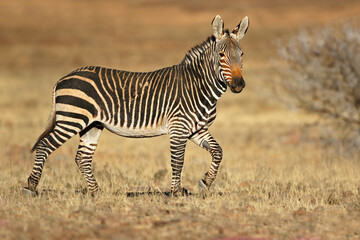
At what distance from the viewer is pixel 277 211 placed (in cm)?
729

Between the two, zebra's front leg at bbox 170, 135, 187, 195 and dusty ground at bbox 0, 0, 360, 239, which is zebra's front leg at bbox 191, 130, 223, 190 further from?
zebra's front leg at bbox 170, 135, 187, 195

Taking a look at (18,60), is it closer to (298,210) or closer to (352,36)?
(352,36)

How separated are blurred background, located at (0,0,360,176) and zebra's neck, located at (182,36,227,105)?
4.73 metres

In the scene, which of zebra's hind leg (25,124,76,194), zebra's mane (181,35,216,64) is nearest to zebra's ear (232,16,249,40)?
zebra's mane (181,35,216,64)

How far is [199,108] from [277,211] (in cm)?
236

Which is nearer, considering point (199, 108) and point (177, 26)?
point (199, 108)

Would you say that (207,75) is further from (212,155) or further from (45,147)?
(45,147)

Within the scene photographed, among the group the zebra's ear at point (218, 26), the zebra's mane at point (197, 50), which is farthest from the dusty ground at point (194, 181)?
the zebra's ear at point (218, 26)

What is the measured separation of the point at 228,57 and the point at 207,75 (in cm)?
61

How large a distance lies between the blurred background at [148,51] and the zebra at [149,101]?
4246mm

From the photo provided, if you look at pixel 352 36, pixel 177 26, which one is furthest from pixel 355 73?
pixel 177 26

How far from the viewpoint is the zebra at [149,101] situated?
8789 mm

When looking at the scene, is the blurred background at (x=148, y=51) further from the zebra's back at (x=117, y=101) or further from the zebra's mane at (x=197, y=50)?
the zebra's mane at (x=197, y=50)

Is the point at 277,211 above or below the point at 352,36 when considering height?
below
